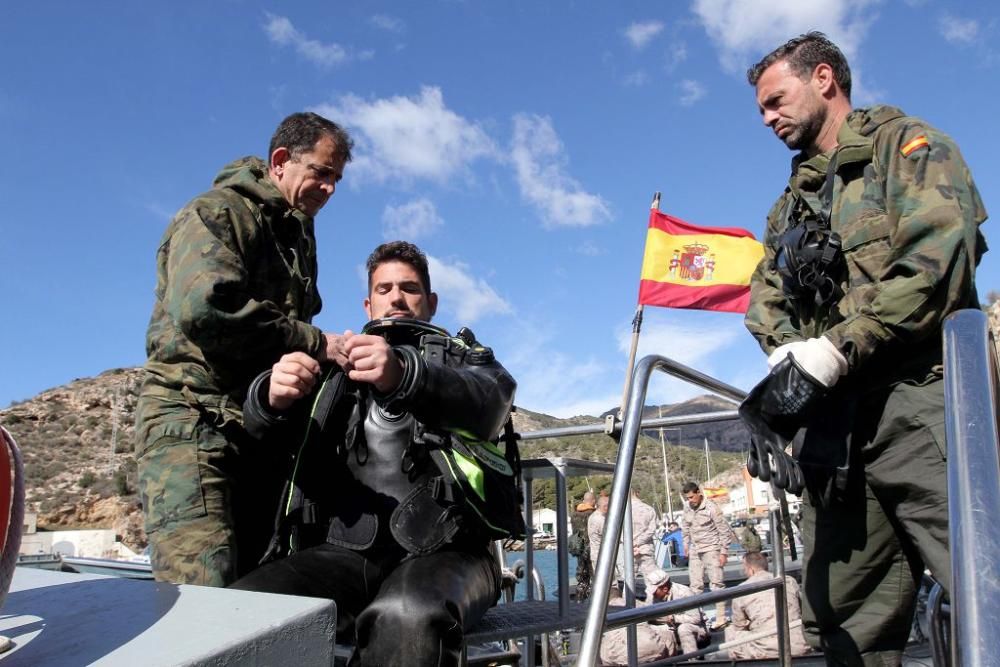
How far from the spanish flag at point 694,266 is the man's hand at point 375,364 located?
651 cm

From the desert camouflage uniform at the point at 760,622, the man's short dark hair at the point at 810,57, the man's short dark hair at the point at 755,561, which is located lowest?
the desert camouflage uniform at the point at 760,622

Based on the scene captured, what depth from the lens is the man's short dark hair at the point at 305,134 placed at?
2592 mm

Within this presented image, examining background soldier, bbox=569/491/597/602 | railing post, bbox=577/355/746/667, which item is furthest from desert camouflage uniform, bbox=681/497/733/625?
railing post, bbox=577/355/746/667

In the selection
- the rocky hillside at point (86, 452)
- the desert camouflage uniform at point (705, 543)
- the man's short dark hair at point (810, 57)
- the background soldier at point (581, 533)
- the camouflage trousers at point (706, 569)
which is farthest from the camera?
the rocky hillside at point (86, 452)

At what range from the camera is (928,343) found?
2.11 meters

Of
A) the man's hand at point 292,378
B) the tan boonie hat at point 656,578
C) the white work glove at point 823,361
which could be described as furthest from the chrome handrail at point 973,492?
the tan boonie hat at point 656,578

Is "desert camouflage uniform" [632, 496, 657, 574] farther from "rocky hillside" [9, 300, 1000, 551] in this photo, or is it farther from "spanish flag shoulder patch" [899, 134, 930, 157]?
"rocky hillside" [9, 300, 1000, 551]

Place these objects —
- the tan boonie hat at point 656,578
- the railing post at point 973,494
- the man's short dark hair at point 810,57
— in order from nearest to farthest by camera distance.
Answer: the railing post at point 973,494 → the man's short dark hair at point 810,57 → the tan boonie hat at point 656,578

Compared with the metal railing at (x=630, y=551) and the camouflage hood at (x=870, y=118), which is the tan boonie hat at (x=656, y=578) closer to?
the metal railing at (x=630, y=551)

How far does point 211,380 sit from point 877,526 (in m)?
1.99

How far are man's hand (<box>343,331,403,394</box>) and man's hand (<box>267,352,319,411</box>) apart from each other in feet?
0.41

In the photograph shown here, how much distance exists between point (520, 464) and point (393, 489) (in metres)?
0.43

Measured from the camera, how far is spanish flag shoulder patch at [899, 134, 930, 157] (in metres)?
2.14

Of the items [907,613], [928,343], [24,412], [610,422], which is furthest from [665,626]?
[24,412]
